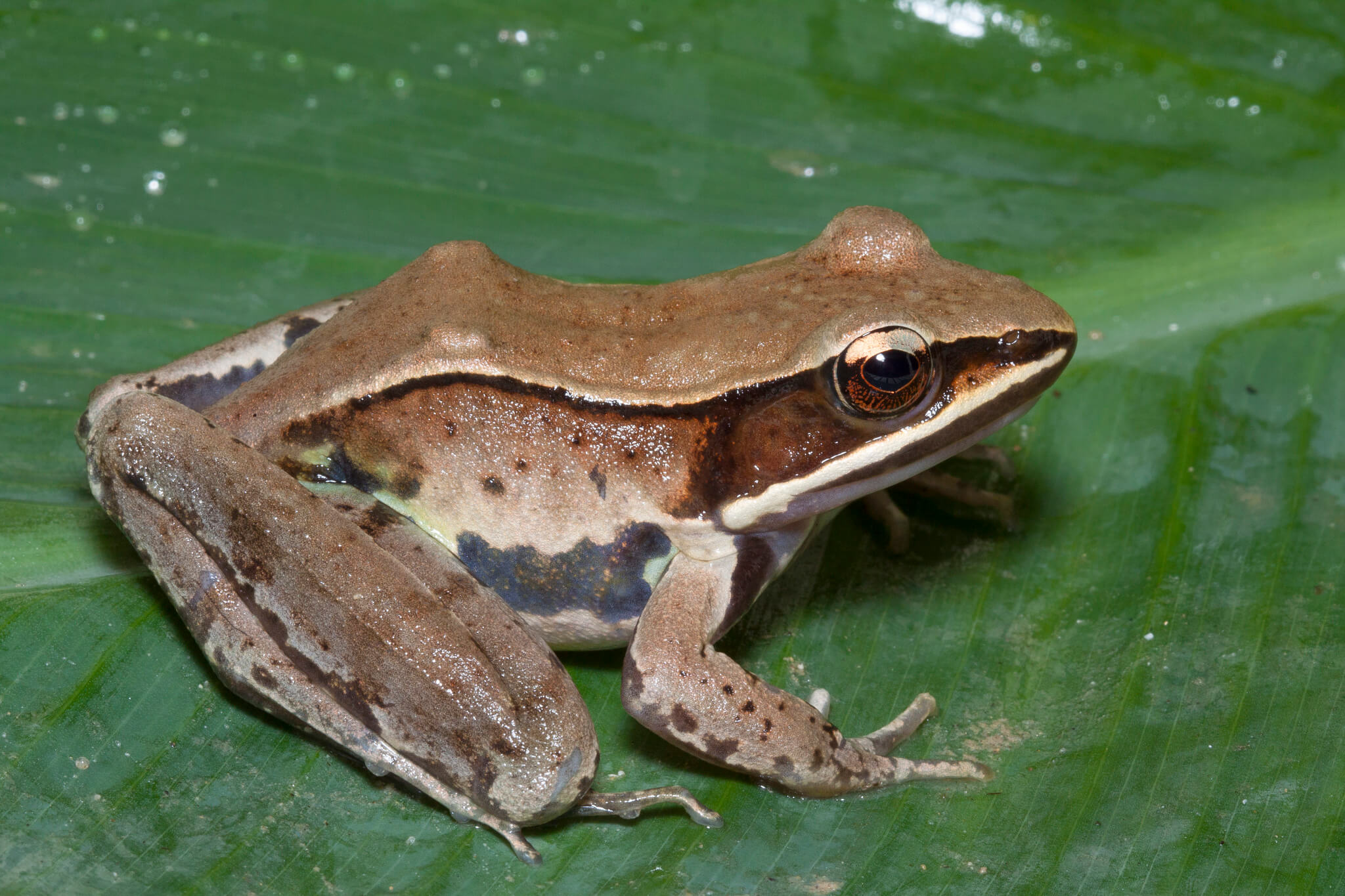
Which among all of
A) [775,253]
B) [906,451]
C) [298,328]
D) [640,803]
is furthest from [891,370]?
[298,328]

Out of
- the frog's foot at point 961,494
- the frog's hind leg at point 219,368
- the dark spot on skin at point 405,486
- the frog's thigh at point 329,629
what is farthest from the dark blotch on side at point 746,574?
the frog's hind leg at point 219,368

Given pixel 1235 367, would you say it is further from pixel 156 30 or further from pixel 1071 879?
pixel 156 30

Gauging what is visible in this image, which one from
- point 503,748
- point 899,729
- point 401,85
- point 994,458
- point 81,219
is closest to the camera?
point 503,748

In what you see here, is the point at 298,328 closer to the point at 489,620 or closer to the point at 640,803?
the point at 489,620

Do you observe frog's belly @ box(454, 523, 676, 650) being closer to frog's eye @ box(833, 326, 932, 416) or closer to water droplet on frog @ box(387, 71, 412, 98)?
frog's eye @ box(833, 326, 932, 416)

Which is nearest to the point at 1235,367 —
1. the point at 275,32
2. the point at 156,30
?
the point at 275,32

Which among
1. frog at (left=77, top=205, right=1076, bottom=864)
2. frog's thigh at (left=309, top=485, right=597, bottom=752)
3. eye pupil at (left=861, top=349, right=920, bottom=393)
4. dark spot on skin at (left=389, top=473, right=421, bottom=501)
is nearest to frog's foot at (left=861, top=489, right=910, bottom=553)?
frog at (left=77, top=205, right=1076, bottom=864)
